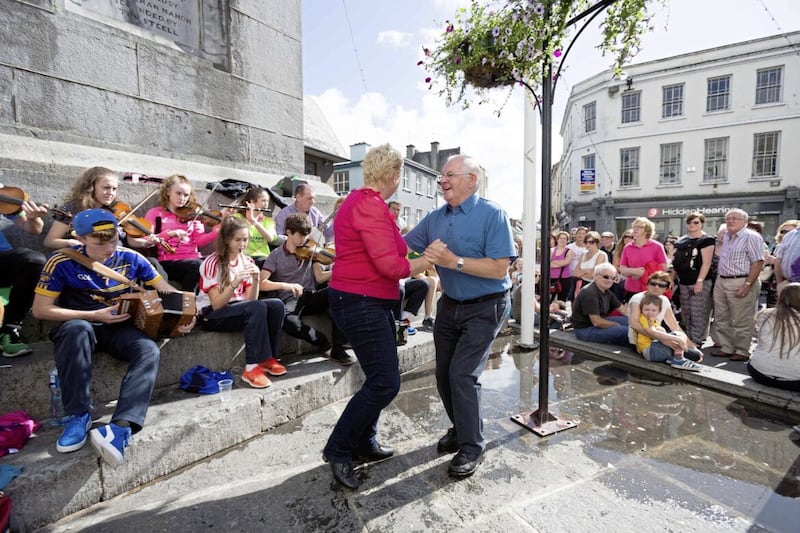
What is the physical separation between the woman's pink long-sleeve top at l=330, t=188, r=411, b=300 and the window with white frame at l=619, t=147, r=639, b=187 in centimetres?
2430

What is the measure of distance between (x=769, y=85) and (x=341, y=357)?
25707mm

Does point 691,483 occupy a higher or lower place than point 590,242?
lower

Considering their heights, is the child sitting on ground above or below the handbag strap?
below

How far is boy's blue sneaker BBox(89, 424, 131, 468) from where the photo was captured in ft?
7.06

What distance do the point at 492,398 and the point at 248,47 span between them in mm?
5755

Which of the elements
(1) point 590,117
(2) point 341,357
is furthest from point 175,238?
(1) point 590,117

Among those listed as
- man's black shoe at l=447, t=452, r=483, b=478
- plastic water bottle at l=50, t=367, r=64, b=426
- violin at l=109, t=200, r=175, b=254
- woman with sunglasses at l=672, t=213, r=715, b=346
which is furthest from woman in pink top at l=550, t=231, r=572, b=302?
plastic water bottle at l=50, t=367, r=64, b=426

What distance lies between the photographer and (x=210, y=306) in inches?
137

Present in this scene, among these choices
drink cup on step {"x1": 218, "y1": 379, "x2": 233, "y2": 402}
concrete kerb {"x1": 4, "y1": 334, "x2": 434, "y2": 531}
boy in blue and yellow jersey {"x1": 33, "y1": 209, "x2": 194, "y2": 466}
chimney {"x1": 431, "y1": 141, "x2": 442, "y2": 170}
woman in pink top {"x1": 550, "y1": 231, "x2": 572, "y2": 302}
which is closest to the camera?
concrete kerb {"x1": 4, "y1": 334, "x2": 434, "y2": 531}

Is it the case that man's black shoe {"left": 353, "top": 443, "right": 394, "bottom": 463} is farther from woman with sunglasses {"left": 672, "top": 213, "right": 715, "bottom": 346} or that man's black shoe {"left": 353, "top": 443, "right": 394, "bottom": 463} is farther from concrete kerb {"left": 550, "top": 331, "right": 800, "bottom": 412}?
woman with sunglasses {"left": 672, "top": 213, "right": 715, "bottom": 346}

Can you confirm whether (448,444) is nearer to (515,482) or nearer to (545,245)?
(515,482)

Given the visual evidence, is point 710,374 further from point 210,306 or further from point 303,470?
point 210,306

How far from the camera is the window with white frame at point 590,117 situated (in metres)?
23.9

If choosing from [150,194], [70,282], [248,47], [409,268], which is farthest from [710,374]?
[248,47]
